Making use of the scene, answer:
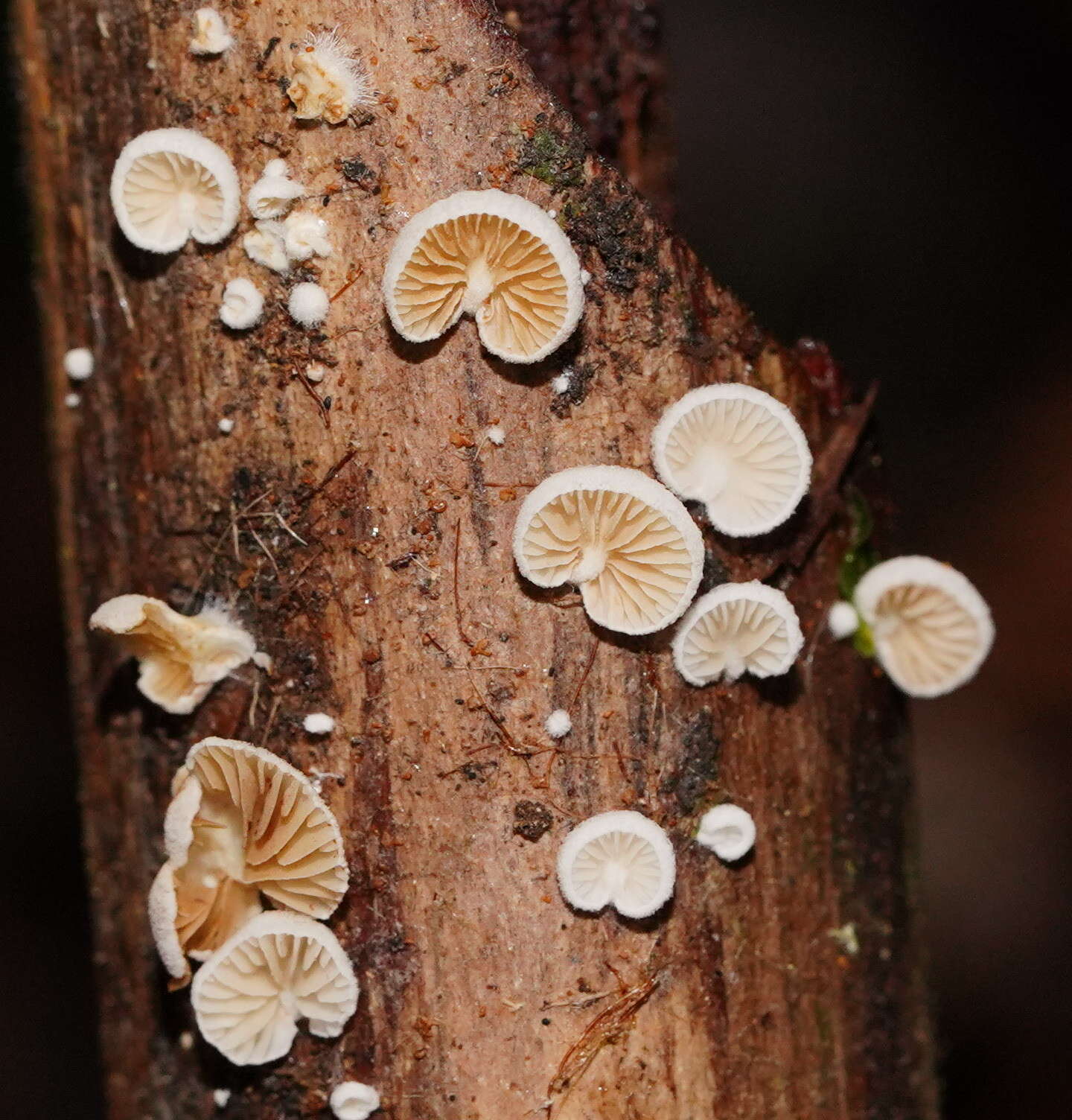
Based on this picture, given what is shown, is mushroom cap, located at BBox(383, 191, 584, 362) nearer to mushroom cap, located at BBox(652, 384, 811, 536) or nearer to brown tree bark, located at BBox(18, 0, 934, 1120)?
brown tree bark, located at BBox(18, 0, 934, 1120)

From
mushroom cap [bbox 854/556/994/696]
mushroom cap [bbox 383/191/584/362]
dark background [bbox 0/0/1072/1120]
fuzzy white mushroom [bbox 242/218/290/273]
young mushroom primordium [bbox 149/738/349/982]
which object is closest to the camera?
mushroom cap [bbox 383/191/584/362]

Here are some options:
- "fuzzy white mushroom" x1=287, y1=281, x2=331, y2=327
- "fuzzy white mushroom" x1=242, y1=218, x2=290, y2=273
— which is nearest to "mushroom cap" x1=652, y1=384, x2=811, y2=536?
"fuzzy white mushroom" x1=287, y1=281, x2=331, y2=327

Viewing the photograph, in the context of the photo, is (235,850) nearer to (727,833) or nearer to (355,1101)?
(355,1101)

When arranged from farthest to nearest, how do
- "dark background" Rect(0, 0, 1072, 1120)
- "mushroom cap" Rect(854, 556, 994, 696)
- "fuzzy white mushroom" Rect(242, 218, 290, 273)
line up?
"dark background" Rect(0, 0, 1072, 1120) → "mushroom cap" Rect(854, 556, 994, 696) → "fuzzy white mushroom" Rect(242, 218, 290, 273)

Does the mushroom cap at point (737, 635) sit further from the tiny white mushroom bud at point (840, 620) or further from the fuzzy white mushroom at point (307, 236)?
the fuzzy white mushroom at point (307, 236)


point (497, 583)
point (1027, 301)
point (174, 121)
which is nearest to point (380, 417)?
point (497, 583)

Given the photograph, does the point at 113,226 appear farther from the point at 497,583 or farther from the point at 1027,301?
the point at 1027,301
